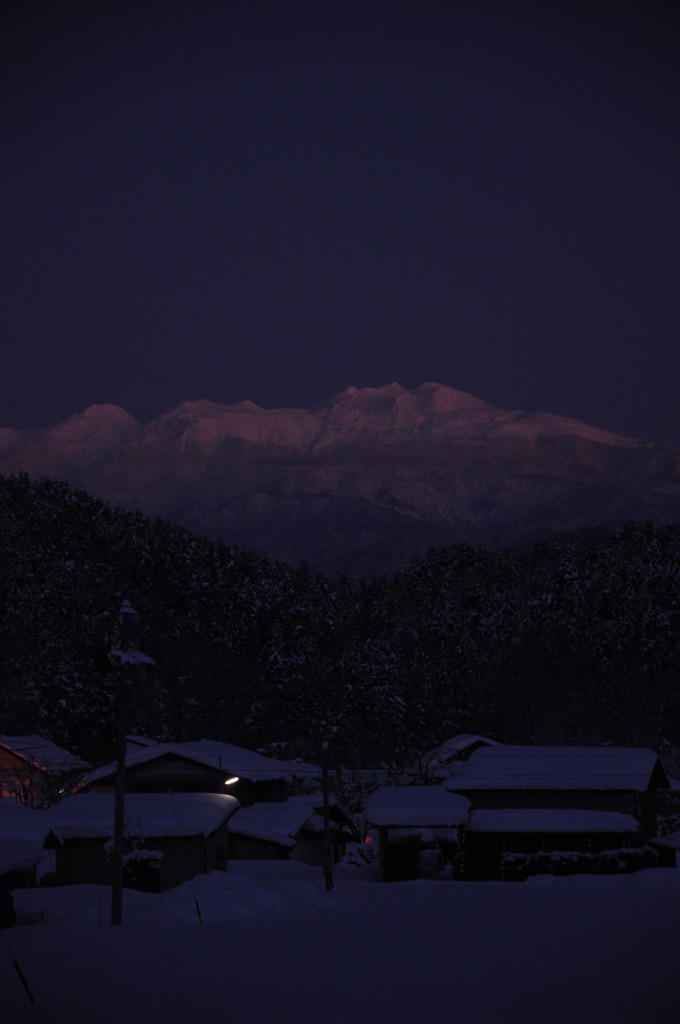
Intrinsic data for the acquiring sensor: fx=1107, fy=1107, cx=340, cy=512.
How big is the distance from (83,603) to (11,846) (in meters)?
59.9

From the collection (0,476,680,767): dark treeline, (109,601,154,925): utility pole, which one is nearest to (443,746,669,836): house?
(109,601,154,925): utility pole

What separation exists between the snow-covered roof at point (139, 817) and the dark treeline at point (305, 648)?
3399cm

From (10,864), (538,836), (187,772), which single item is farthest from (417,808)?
(10,864)

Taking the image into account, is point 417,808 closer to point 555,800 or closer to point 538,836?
point 538,836

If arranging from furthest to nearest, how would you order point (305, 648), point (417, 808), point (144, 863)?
point (305, 648)
point (417, 808)
point (144, 863)

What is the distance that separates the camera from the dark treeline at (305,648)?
77188 mm

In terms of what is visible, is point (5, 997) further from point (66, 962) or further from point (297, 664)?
point (297, 664)

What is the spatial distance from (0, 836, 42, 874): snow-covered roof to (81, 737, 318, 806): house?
14441mm

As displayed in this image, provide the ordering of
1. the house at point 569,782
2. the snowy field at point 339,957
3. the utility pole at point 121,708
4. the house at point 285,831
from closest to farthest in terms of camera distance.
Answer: the snowy field at point 339,957 → the utility pole at point 121,708 → the house at point 569,782 → the house at point 285,831

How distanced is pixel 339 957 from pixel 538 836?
2074 cm

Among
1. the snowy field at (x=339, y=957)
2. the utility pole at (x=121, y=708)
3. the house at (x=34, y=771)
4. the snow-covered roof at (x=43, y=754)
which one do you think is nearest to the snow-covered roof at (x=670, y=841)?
the snowy field at (x=339, y=957)

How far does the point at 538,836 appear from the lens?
3834cm

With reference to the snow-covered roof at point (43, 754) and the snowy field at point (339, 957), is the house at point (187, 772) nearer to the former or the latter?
the snow-covered roof at point (43, 754)

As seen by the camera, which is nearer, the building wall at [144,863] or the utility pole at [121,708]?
the utility pole at [121,708]
